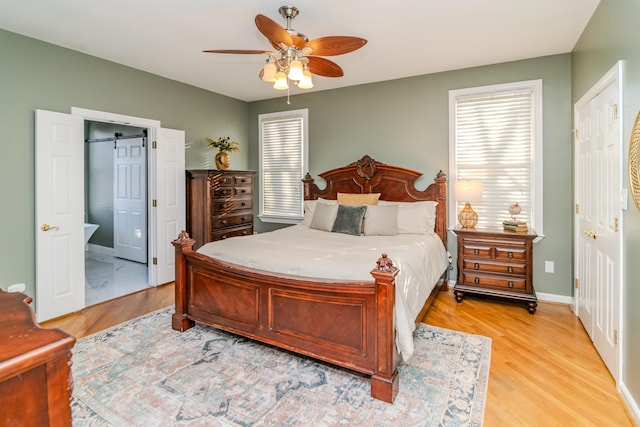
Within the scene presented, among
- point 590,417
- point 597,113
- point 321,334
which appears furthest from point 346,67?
point 590,417

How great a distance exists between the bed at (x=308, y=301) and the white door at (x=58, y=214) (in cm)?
138

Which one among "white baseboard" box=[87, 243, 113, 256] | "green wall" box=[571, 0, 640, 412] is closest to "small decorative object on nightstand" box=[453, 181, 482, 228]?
"green wall" box=[571, 0, 640, 412]

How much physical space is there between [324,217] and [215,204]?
1581mm

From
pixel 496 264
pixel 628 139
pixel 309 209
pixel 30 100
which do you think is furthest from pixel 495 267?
pixel 30 100

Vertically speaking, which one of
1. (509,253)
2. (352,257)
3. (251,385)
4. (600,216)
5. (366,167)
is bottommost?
(251,385)

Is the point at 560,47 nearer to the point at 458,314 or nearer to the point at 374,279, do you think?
the point at 458,314

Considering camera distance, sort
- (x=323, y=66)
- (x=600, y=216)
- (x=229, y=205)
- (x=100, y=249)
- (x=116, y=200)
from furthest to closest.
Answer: (x=100, y=249) < (x=116, y=200) < (x=229, y=205) < (x=323, y=66) < (x=600, y=216)

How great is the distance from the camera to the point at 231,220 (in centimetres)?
489

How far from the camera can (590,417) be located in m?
1.92

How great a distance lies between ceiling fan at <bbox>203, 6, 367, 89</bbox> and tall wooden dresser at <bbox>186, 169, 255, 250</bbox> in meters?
2.24

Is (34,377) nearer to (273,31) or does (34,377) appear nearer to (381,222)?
(273,31)

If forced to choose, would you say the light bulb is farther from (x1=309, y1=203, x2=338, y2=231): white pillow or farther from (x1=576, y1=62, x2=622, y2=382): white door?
(x1=576, y1=62, x2=622, y2=382): white door

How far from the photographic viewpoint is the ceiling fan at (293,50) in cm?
236

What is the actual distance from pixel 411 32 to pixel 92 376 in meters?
3.75
